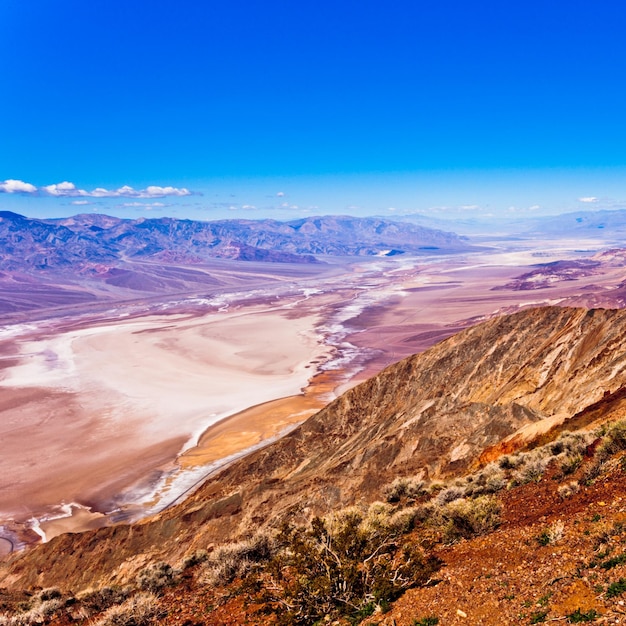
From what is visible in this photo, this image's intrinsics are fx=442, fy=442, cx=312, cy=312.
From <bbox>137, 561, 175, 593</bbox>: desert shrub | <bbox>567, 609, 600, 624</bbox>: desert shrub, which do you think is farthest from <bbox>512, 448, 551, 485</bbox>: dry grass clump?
<bbox>137, 561, 175, 593</bbox>: desert shrub

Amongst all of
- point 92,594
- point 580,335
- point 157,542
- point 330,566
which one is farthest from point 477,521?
point 580,335

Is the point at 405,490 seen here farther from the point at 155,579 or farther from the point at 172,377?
the point at 172,377

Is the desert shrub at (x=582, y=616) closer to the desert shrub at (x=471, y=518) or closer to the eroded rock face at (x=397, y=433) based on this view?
the desert shrub at (x=471, y=518)

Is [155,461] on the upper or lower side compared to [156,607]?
lower

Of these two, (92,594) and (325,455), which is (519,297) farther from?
(92,594)

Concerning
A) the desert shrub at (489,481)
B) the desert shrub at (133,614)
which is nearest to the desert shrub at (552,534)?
the desert shrub at (489,481)

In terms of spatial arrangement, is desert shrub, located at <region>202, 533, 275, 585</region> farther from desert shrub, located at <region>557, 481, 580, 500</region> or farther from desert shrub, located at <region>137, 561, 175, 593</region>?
desert shrub, located at <region>557, 481, 580, 500</region>
